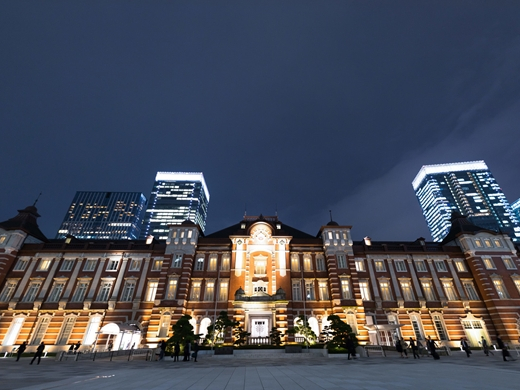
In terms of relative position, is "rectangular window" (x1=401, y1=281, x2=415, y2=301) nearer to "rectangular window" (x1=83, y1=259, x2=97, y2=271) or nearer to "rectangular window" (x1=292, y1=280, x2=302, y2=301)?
"rectangular window" (x1=292, y1=280, x2=302, y2=301)

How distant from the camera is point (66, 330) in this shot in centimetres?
3306

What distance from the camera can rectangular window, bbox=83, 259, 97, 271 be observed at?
3734 centimetres

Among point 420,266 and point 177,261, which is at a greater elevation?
point 420,266

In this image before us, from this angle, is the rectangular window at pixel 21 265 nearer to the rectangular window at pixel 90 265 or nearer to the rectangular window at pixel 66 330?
the rectangular window at pixel 90 265

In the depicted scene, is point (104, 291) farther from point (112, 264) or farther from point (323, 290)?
point (323, 290)

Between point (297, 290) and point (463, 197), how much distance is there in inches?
5793

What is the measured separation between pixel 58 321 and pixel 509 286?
60.3 m

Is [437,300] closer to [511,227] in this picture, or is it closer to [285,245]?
[285,245]

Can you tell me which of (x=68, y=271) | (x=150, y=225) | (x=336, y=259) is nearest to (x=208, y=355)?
(x=336, y=259)

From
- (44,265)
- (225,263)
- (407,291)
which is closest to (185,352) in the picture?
(225,263)

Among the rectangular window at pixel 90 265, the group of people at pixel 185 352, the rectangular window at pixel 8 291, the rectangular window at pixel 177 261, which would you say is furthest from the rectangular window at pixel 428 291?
the rectangular window at pixel 8 291

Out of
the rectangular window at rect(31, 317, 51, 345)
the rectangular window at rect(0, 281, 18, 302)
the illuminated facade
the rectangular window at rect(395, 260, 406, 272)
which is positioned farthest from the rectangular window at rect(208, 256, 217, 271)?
the rectangular window at rect(395, 260, 406, 272)

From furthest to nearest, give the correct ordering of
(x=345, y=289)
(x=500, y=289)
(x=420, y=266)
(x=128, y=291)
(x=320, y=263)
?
(x=420, y=266), (x=320, y=263), (x=128, y=291), (x=500, y=289), (x=345, y=289)

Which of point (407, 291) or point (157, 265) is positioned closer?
point (407, 291)
